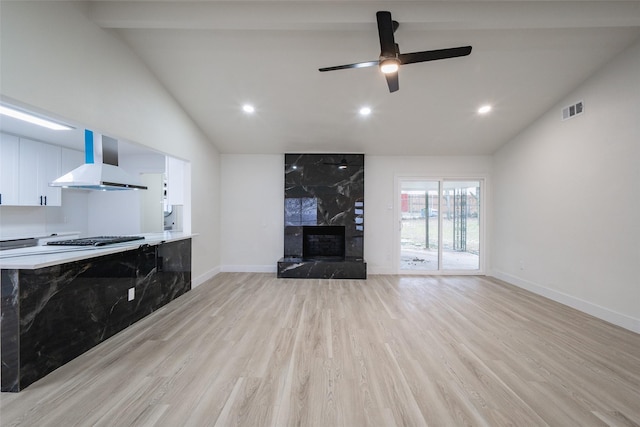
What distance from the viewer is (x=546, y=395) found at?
6.02 feet

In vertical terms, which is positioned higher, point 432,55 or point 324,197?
point 432,55

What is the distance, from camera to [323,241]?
5605mm

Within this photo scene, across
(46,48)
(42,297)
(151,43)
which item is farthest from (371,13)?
(42,297)

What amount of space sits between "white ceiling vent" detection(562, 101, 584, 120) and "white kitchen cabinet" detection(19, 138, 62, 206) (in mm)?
→ 8236

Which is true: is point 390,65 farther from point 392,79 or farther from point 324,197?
point 324,197

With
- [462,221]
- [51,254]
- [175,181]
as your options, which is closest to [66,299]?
[51,254]

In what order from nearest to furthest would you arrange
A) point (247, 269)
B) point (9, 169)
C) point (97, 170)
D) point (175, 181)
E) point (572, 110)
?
point (97, 170), point (572, 110), point (9, 169), point (175, 181), point (247, 269)

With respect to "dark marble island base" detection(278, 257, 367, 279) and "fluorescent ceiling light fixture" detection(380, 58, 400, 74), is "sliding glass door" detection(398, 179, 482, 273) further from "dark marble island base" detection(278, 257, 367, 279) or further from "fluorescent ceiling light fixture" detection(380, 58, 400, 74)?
Answer: "fluorescent ceiling light fixture" detection(380, 58, 400, 74)

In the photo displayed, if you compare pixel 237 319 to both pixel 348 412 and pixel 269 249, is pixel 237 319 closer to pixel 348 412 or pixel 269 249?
pixel 348 412

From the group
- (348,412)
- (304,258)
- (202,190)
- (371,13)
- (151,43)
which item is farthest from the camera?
(304,258)

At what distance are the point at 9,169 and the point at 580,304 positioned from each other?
27.9ft

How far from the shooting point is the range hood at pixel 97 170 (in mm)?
2920

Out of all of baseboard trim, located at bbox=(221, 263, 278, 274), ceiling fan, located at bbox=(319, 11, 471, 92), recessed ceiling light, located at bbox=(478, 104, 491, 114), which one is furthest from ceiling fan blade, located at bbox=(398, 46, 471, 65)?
baseboard trim, located at bbox=(221, 263, 278, 274)

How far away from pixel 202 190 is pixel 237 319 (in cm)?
261
